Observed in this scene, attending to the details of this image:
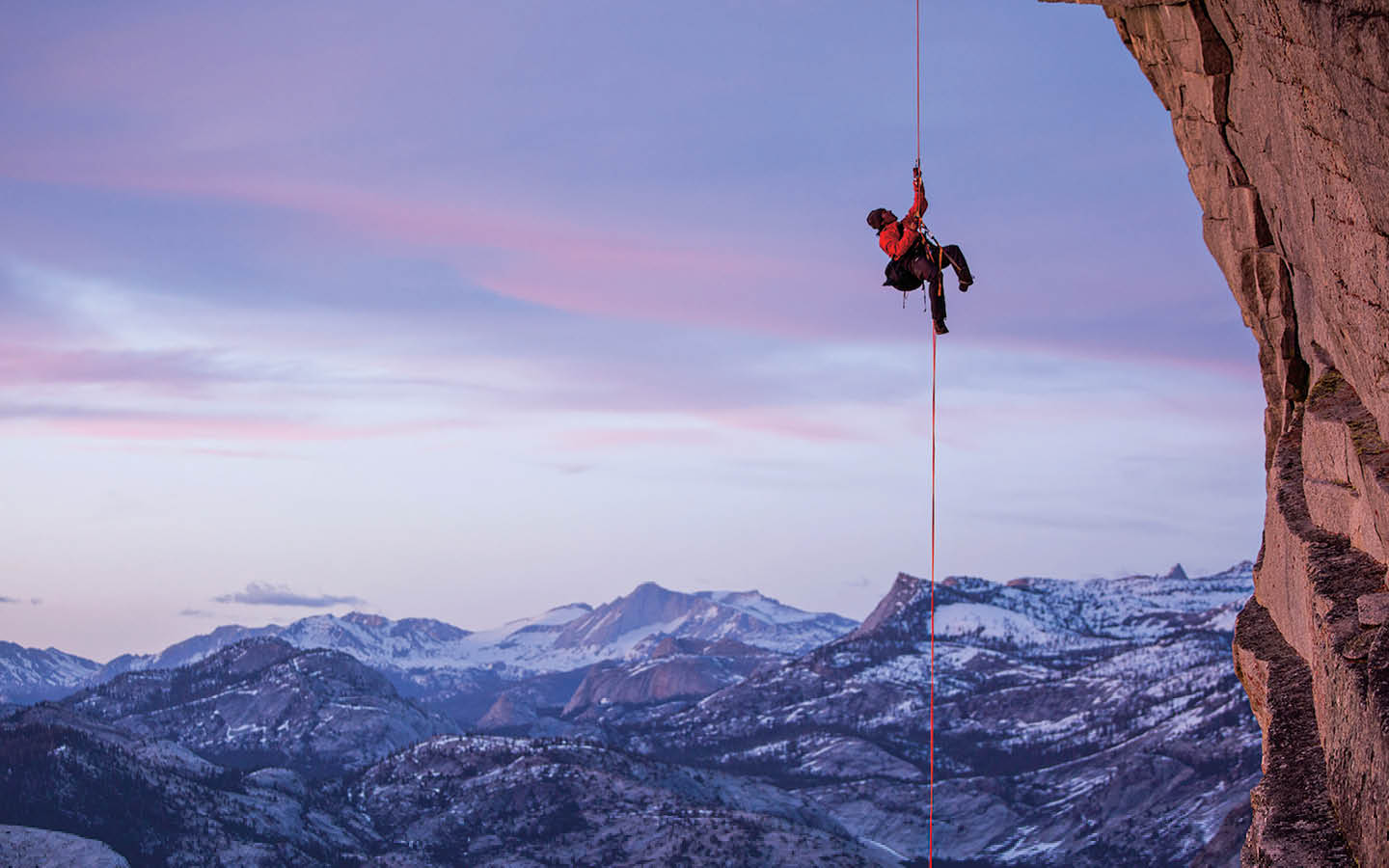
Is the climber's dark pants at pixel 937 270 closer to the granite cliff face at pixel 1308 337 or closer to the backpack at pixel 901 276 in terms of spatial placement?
the backpack at pixel 901 276

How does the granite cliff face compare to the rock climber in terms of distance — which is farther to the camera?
the rock climber

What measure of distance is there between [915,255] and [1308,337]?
7713mm

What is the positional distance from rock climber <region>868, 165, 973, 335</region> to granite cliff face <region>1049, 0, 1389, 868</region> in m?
5.26

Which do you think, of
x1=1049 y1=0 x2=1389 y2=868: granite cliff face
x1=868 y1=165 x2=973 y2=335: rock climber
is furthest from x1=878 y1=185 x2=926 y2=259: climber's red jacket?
x1=1049 y1=0 x2=1389 y2=868: granite cliff face

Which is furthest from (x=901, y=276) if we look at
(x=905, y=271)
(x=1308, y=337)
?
(x=1308, y=337)

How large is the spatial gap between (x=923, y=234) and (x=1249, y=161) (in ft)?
21.2

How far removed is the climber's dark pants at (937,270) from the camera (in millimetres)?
28750

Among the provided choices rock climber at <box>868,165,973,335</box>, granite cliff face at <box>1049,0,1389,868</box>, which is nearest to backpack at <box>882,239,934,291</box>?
rock climber at <box>868,165,973,335</box>

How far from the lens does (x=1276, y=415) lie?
31469mm

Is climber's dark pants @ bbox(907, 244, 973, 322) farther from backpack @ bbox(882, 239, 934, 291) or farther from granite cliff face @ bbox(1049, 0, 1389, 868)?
granite cliff face @ bbox(1049, 0, 1389, 868)

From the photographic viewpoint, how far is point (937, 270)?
29.0 metres

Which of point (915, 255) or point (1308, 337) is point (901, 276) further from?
point (1308, 337)

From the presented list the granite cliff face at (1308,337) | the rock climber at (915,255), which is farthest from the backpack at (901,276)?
the granite cliff face at (1308,337)

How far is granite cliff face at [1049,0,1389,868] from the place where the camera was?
15.4 metres
